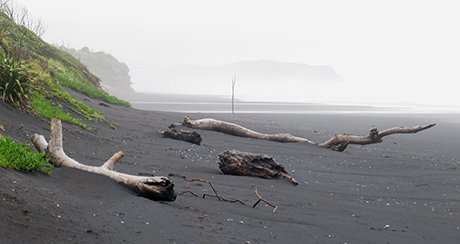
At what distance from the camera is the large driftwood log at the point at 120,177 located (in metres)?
7.36

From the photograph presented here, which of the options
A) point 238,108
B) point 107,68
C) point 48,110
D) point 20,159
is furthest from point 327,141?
point 107,68

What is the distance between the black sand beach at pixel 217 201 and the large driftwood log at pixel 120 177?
0.49 ft

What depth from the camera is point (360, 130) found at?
2789 cm

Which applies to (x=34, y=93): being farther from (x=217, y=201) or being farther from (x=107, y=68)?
(x=107, y=68)

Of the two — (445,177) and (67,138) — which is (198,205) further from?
(445,177)

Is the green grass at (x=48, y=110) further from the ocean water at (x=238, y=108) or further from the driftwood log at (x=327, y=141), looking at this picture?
the ocean water at (x=238, y=108)

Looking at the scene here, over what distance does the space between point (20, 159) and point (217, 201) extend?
9.43 feet

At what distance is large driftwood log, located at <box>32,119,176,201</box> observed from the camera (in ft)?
24.1

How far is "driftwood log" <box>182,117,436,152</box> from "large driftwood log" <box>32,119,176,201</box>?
10406 mm

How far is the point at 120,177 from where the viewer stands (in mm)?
7699

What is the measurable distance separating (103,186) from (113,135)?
25.4 ft

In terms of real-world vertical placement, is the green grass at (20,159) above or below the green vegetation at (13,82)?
below

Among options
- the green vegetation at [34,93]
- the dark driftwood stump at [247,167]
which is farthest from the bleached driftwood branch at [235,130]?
the dark driftwood stump at [247,167]

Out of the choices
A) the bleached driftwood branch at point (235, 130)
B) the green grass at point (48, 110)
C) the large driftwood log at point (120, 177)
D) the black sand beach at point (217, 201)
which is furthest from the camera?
the bleached driftwood branch at point (235, 130)
